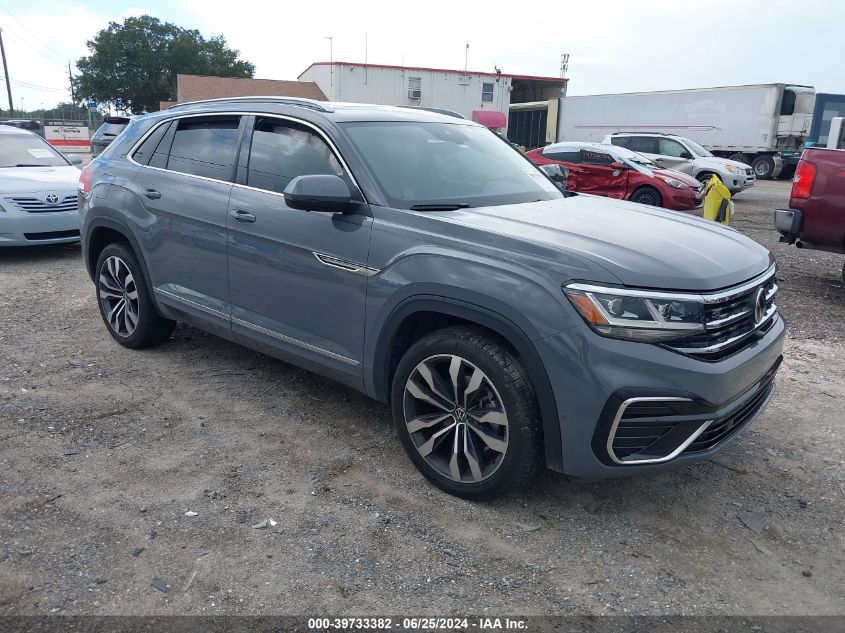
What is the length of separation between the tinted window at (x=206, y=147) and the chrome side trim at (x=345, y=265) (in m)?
1.03

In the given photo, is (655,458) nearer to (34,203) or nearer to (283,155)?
(283,155)

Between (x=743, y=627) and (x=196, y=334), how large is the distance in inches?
177

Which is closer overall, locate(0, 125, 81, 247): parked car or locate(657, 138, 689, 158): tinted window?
locate(0, 125, 81, 247): parked car

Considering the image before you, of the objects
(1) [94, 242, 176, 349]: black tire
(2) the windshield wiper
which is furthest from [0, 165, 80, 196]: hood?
(2) the windshield wiper

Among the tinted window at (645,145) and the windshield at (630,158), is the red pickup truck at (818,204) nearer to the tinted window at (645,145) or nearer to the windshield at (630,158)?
the windshield at (630,158)

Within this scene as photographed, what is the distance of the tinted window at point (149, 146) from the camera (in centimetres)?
477

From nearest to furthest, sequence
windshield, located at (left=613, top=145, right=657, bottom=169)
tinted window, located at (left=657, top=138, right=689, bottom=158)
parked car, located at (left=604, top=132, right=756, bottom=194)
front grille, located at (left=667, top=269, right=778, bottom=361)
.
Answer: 1. front grille, located at (left=667, top=269, right=778, bottom=361)
2. windshield, located at (left=613, top=145, right=657, bottom=169)
3. parked car, located at (left=604, top=132, right=756, bottom=194)
4. tinted window, located at (left=657, top=138, right=689, bottom=158)

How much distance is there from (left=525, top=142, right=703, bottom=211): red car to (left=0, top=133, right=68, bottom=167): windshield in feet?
26.1

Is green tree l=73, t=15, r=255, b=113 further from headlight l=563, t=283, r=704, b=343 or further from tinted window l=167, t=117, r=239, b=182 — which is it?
headlight l=563, t=283, r=704, b=343

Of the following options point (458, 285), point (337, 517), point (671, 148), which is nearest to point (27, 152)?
point (337, 517)

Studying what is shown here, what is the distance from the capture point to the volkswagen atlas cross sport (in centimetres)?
268

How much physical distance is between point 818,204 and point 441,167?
4.81 m

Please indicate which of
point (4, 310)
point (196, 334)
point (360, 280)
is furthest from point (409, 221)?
point (4, 310)

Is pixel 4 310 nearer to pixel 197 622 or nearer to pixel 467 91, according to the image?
pixel 197 622
